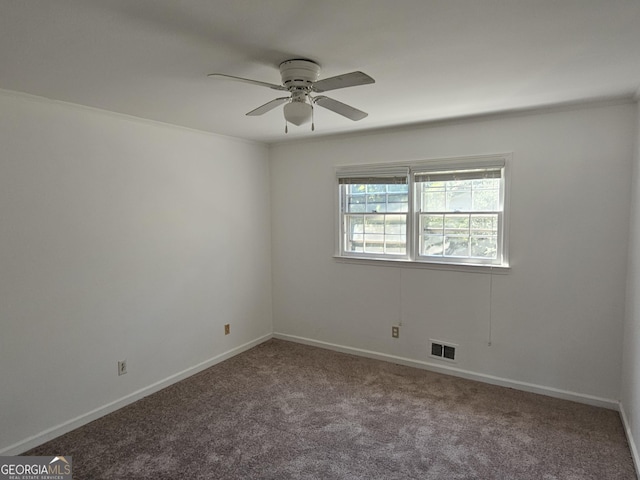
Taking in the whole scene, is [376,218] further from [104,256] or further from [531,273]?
[104,256]

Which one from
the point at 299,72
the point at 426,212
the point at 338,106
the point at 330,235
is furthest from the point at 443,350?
the point at 299,72

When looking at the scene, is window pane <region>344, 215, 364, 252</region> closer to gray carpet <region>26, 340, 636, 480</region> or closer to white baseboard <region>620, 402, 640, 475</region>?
gray carpet <region>26, 340, 636, 480</region>

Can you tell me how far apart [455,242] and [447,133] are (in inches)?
39.9

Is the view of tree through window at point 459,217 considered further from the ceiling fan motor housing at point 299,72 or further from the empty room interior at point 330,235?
the ceiling fan motor housing at point 299,72

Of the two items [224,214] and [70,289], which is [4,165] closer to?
[70,289]

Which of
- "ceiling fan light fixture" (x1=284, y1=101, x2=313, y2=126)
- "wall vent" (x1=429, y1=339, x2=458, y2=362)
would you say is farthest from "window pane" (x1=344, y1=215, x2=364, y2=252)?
"ceiling fan light fixture" (x1=284, y1=101, x2=313, y2=126)

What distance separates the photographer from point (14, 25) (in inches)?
62.5

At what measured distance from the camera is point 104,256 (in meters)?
3.03

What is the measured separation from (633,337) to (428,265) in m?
1.61

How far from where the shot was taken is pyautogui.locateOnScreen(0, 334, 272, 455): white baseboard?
2.56m

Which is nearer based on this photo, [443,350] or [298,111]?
[298,111]

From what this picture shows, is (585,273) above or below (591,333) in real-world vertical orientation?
above

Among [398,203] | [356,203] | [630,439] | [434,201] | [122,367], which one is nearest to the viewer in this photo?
[630,439]

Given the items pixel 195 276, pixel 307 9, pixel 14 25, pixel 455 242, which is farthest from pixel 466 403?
pixel 14 25
